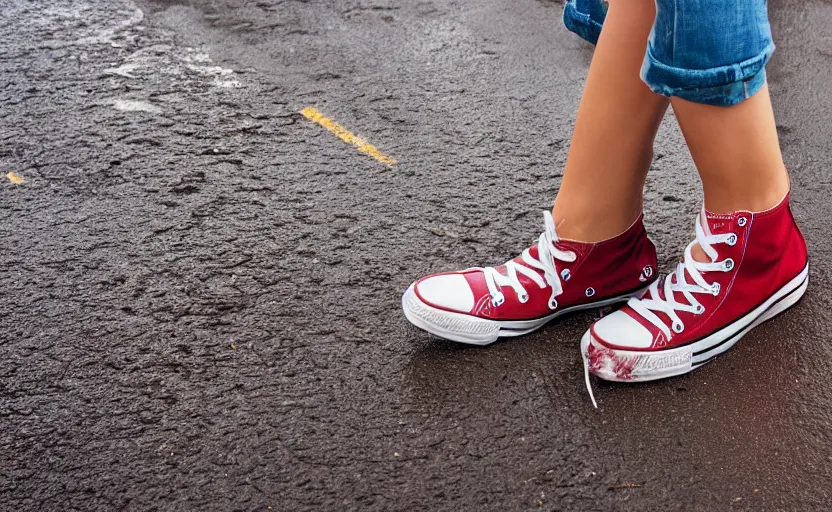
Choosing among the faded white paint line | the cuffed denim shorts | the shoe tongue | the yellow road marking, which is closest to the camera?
the cuffed denim shorts

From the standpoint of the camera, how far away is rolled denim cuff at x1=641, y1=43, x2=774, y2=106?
4.19 ft

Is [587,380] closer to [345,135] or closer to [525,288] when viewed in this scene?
[525,288]

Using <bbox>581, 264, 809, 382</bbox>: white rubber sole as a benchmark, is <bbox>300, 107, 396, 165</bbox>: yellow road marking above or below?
below

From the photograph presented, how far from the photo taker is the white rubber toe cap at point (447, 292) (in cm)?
165

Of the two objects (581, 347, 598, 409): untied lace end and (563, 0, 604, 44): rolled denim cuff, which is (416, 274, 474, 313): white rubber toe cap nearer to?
A: (581, 347, 598, 409): untied lace end

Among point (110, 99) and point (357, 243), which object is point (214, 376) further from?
point (110, 99)

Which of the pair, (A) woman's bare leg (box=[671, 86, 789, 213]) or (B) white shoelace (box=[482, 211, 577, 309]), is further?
(B) white shoelace (box=[482, 211, 577, 309])

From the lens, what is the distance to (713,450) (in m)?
1.45

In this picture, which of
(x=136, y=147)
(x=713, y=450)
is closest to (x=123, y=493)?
(x=713, y=450)

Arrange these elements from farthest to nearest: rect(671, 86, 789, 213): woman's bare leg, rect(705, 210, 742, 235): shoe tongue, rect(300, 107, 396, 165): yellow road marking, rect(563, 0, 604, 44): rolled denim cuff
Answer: rect(300, 107, 396, 165): yellow road marking
rect(563, 0, 604, 44): rolled denim cuff
rect(705, 210, 742, 235): shoe tongue
rect(671, 86, 789, 213): woman's bare leg

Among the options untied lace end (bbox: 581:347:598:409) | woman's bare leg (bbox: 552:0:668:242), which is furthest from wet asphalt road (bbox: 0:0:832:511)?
woman's bare leg (bbox: 552:0:668:242)

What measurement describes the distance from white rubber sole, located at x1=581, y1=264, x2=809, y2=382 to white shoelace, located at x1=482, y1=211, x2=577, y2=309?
14 cm

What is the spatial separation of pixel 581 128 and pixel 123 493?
3.40 ft

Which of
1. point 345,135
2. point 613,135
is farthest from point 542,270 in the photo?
point 345,135
